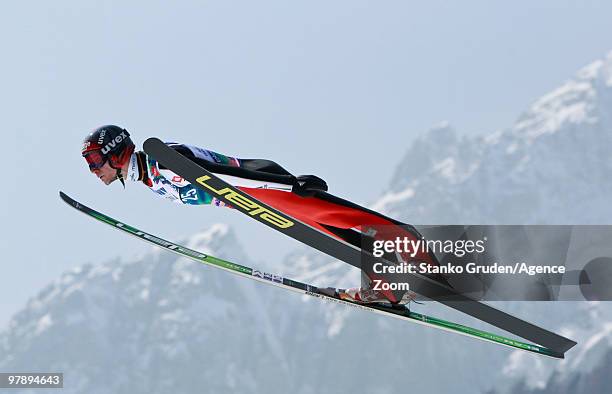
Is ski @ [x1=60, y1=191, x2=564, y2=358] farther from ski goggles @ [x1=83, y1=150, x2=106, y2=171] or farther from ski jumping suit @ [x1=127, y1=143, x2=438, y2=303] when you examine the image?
ski goggles @ [x1=83, y1=150, x2=106, y2=171]

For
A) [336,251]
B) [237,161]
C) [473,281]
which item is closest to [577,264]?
[473,281]

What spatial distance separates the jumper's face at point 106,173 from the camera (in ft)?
41.9

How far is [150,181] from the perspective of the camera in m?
12.8

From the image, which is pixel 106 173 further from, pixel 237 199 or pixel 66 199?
pixel 66 199

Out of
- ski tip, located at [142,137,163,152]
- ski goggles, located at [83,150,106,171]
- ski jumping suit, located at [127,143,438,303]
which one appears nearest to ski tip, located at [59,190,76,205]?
ski goggles, located at [83,150,106,171]

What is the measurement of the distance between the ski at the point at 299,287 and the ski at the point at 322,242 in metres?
0.32

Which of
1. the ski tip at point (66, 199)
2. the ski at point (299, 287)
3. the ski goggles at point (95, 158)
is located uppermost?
the ski tip at point (66, 199)

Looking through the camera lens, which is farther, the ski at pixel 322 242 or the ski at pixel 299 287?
the ski at pixel 299 287

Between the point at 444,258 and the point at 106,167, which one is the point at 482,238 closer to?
the point at 444,258

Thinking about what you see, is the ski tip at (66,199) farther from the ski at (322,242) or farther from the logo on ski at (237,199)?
the logo on ski at (237,199)

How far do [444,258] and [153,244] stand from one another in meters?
4.73

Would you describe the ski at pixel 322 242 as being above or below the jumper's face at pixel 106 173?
below

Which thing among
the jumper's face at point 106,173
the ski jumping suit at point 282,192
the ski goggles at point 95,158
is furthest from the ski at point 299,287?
the ski goggles at point 95,158

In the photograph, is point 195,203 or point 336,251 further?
point 195,203
